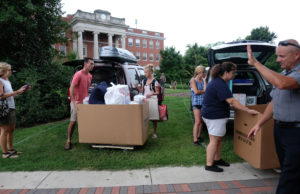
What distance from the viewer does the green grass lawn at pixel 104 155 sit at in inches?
130

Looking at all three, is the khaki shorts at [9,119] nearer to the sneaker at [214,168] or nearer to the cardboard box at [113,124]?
the cardboard box at [113,124]

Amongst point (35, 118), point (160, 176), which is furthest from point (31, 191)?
point (35, 118)

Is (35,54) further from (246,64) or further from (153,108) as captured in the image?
(246,64)

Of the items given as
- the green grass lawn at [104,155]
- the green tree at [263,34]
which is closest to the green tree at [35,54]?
the green grass lawn at [104,155]

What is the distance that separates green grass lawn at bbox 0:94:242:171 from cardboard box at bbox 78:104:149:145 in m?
0.28

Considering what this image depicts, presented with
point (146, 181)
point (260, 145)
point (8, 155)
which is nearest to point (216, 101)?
point (260, 145)

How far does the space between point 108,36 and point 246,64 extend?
4295 cm

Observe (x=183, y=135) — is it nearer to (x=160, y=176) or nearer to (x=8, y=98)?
(x=160, y=176)

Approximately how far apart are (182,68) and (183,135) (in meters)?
32.0

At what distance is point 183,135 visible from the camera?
16.1 ft

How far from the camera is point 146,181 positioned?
9.07ft

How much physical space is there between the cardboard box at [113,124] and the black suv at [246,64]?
2.10 m

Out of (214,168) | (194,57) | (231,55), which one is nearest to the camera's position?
(214,168)

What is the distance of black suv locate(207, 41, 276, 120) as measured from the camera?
13.0 ft
